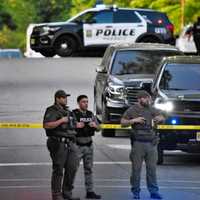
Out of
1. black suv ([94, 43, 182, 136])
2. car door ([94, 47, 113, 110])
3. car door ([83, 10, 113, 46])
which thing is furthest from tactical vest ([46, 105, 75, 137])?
car door ([83, 10, 113, 46])

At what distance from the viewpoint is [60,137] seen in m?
13.7

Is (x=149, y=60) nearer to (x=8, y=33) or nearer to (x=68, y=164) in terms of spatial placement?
(x=68, y=164)

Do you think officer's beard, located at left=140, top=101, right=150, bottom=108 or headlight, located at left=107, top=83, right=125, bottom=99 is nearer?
officer's beard, located at left=140, top=101, right=150, bottom=108

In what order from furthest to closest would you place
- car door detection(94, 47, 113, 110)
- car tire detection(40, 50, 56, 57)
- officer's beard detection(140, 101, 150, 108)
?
1. car tire detection(40, 50, 56, 57)
2. car door detection(94, 47, 113, 110)
3. officer's beard detection(140, 101, 150, 108)

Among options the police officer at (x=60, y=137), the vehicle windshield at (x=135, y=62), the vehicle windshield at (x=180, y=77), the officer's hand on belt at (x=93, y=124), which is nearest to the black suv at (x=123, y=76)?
the vehicle windshield at (x=135, y=62)

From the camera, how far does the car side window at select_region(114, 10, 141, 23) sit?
39.6 metres

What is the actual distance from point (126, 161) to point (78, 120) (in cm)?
463

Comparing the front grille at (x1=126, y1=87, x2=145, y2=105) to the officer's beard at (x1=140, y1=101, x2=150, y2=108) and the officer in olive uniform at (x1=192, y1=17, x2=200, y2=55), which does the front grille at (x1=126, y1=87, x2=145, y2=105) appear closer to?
the officer's beard at (x1=140, y1=101, x2=150, y2=108)

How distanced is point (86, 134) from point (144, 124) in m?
0.84

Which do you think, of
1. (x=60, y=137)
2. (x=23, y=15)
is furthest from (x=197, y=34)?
(x=23, y=15)

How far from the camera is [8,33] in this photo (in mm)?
83750

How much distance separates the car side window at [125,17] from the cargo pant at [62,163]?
2595 cm

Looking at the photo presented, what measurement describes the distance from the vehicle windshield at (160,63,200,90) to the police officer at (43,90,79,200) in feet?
16.9

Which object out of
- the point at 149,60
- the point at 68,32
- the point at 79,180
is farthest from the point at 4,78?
the point at 79,180
